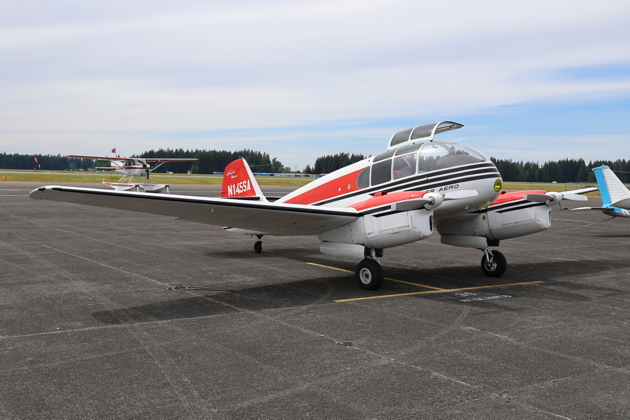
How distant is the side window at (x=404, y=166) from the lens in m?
10.8

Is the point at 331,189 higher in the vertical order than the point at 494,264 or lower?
higher

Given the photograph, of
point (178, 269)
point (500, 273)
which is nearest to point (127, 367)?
point (178, 269)

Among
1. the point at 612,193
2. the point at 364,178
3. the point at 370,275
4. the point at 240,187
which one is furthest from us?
the point at 612,193

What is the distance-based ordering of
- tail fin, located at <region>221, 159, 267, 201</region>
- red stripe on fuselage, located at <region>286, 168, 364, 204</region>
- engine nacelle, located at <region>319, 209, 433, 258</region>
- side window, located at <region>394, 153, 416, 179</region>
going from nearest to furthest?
1. engine nacelle, located at <region>319, 209, 433, 258</region>
2. side window, located at <region>394, 153, 416, 179</region>
3. red stripe on fuselage, located at <region>286, 168, 364, 204</region>
4. tail fin, located at <region>221, 159, 267, 201</region>

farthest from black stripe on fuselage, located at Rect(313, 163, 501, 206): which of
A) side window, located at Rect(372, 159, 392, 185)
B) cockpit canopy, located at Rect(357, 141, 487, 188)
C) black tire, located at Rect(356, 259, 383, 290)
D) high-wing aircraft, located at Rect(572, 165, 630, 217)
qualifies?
high-wing aircraft, located at Rect(572, 165, 630, 217)

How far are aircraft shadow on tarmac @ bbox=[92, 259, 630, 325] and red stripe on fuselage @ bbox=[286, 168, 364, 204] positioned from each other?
216cm

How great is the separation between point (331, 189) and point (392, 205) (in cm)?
320

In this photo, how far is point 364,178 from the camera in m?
11.8

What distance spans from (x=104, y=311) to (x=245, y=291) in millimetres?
2898

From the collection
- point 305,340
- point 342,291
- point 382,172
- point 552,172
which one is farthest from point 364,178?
point 552,172

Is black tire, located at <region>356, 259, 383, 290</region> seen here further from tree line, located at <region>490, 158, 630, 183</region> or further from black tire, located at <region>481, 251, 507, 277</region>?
tree line, located at <region>490, 158, 630, 183</region>

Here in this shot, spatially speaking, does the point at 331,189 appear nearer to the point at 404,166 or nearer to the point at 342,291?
the point at 404,166

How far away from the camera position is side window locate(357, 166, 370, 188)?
11688 mm

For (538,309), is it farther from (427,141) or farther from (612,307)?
(427,141)
